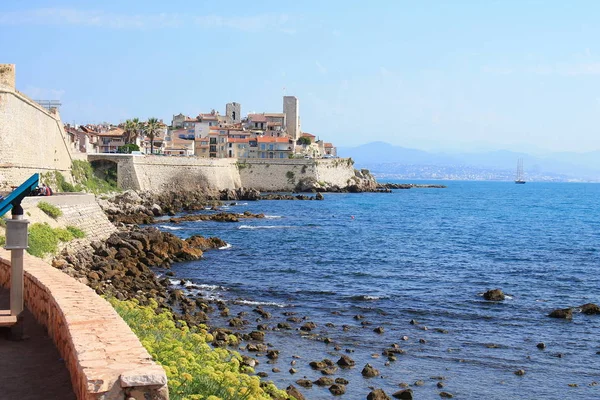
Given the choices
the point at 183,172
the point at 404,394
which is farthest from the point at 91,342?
the point at 183,172

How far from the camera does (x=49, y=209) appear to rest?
28969 millimetres

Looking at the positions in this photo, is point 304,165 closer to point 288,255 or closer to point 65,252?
point 288,255

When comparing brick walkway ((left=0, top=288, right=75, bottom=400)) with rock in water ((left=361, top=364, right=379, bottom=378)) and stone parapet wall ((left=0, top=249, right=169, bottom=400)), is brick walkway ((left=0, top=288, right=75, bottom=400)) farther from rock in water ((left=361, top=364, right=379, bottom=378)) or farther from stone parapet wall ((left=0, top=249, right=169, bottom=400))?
rock in water ((left=361, top=364, right=379, bottom=378))

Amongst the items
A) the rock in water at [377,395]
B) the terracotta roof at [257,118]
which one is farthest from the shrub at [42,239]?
the terracotta roof at [257,118]

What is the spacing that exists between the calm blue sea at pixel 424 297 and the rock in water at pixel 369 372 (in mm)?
235

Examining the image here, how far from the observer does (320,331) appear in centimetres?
2055

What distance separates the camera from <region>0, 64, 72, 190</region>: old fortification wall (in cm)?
3584

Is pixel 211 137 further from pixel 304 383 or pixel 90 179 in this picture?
pixel 304 383

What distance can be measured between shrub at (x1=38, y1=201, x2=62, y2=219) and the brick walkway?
67.0ft

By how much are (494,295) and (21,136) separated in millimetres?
28916

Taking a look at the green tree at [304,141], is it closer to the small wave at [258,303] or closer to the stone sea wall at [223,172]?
the stone sea wall at [223,172]

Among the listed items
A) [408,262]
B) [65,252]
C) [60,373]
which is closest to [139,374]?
[60,373]

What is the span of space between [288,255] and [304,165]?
65.1 metres

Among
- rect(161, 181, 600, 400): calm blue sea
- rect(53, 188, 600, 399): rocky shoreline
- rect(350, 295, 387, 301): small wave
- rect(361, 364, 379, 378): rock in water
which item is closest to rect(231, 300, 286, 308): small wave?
rect(161, 181, 600, 400): calm blue sea
